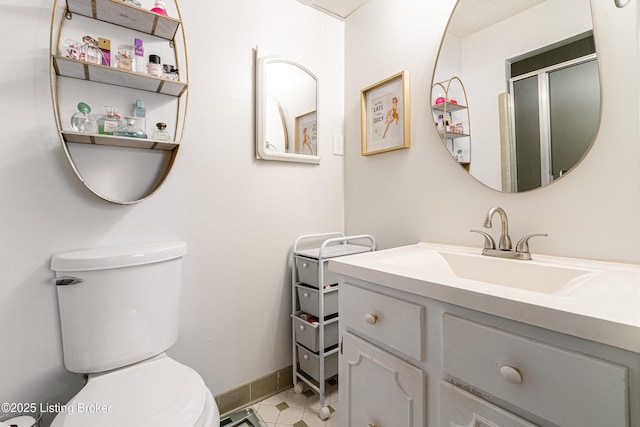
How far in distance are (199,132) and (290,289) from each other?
3.07ft

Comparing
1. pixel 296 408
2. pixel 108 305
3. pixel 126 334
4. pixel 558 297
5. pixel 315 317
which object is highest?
pixel 558 297

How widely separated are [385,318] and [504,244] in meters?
0.53

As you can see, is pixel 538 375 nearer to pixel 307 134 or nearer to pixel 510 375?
pixel 510 375

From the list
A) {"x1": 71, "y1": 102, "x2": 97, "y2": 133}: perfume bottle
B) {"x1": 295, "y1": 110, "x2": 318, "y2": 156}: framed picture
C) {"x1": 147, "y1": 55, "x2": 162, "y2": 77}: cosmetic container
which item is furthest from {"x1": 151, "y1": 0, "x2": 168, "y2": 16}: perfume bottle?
{"x1": 295, "y1": 110, "x2": 318, "y2": 156}: framed picture

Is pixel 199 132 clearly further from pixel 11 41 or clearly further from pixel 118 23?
pixel 11 41

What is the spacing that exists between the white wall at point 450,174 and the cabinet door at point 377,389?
622 mm

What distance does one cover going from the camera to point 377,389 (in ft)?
2.86

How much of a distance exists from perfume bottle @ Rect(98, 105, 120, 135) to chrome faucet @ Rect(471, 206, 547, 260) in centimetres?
135

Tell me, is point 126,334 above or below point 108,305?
below

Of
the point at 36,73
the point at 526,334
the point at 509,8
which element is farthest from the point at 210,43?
the point at 526,334

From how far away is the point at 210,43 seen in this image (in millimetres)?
1319

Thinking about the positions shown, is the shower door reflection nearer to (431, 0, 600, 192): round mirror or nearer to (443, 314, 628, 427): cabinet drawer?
(431, 0, 600, 192): round mirror

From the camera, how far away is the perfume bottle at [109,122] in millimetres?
1031

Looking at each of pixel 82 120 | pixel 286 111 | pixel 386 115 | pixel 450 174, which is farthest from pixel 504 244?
pixel 82 120
